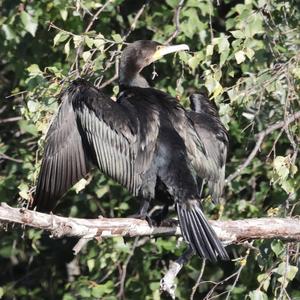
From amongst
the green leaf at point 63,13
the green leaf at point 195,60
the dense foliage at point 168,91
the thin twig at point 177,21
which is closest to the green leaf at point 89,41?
the dense foliage at point 168,91

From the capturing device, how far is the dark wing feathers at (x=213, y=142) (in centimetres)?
483

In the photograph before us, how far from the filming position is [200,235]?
13.4 ft

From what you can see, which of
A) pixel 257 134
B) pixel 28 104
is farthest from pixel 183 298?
pixel 28 104

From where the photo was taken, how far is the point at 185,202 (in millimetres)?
4328

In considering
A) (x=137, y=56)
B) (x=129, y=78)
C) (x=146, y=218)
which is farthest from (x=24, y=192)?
(x=137, y=56)

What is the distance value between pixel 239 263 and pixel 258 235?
1.48 feet

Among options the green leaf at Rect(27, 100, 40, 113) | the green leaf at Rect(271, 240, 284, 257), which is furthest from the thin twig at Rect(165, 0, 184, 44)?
the green leaf at Rect(271, 240, 284, 257)

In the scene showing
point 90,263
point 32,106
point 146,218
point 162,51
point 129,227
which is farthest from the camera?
point 90,263

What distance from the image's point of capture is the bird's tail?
4.07 metres

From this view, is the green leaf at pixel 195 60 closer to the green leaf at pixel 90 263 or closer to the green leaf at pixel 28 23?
the green leaf at pixel 28 23

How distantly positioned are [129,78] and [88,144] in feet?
2.20

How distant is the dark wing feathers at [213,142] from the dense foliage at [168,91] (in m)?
0.13

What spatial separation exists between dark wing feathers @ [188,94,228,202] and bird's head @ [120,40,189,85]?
370mm

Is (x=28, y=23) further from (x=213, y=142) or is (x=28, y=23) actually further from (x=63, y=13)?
(x=213, y=142)
